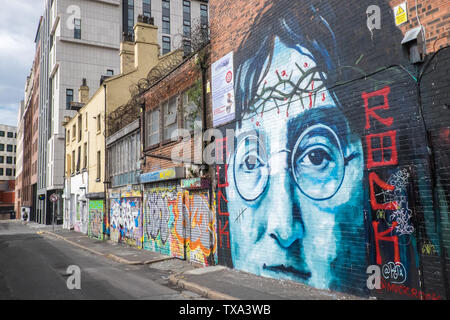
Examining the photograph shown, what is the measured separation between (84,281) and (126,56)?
54.2 ft

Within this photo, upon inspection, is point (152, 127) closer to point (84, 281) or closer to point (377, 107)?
point (84, 281)

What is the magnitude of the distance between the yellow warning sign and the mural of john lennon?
2.21ft

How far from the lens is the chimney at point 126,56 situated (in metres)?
22.1

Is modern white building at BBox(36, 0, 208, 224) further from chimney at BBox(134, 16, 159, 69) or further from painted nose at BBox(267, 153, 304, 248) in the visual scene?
painted nose at BBox(267, 153, 304, 248)

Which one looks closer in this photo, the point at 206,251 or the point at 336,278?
the point at 336,278

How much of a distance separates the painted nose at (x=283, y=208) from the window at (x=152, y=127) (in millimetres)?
7438

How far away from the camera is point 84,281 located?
8.92 m

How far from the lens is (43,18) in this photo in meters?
48.9

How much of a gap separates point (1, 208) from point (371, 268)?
86.4 meters

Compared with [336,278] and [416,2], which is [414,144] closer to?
[416,2]

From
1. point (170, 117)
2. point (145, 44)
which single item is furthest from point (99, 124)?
point (170, 117)

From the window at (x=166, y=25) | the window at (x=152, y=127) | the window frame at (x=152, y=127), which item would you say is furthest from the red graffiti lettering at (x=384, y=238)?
the window at (x=166, y=25)

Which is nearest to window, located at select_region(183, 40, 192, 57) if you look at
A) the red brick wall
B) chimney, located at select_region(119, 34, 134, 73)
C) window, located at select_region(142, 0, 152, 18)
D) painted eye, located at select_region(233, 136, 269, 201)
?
the red brick wall
